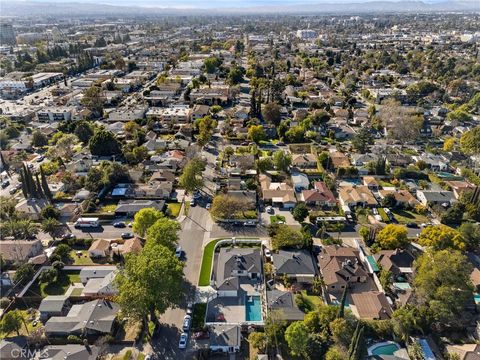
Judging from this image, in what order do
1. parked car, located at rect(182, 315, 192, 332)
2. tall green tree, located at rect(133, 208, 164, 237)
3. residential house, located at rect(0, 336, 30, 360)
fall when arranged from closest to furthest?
1. residential house, located at rect(0, 336, 30, 360)
2. parked car, located at rect(182, 315, 192, 332)
3. tall green tree, located at rect(133, 208, 164, 237)

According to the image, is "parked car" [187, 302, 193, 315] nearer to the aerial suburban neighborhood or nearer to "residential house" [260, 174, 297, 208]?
the aerial suburban neighborhood

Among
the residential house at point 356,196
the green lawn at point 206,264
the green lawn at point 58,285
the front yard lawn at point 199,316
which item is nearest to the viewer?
the front yard lawn at point 199,316

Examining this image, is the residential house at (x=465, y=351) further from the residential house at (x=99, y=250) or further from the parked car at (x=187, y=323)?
the residential house at (x=99, y=250)

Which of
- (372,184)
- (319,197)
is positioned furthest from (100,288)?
(372,184)

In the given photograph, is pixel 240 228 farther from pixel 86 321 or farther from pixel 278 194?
pixel 86 321

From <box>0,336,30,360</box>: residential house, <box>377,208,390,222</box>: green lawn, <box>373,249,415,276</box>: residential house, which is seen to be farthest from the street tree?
<box>0,336,30,360</box>: residential house

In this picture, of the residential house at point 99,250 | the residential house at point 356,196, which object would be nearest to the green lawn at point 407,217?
the residential house at point 356,196

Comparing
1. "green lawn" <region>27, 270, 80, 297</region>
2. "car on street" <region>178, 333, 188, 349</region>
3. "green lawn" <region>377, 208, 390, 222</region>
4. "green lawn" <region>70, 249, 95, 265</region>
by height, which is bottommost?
"green lawn" <region>70, 249, 95, 265</region>
